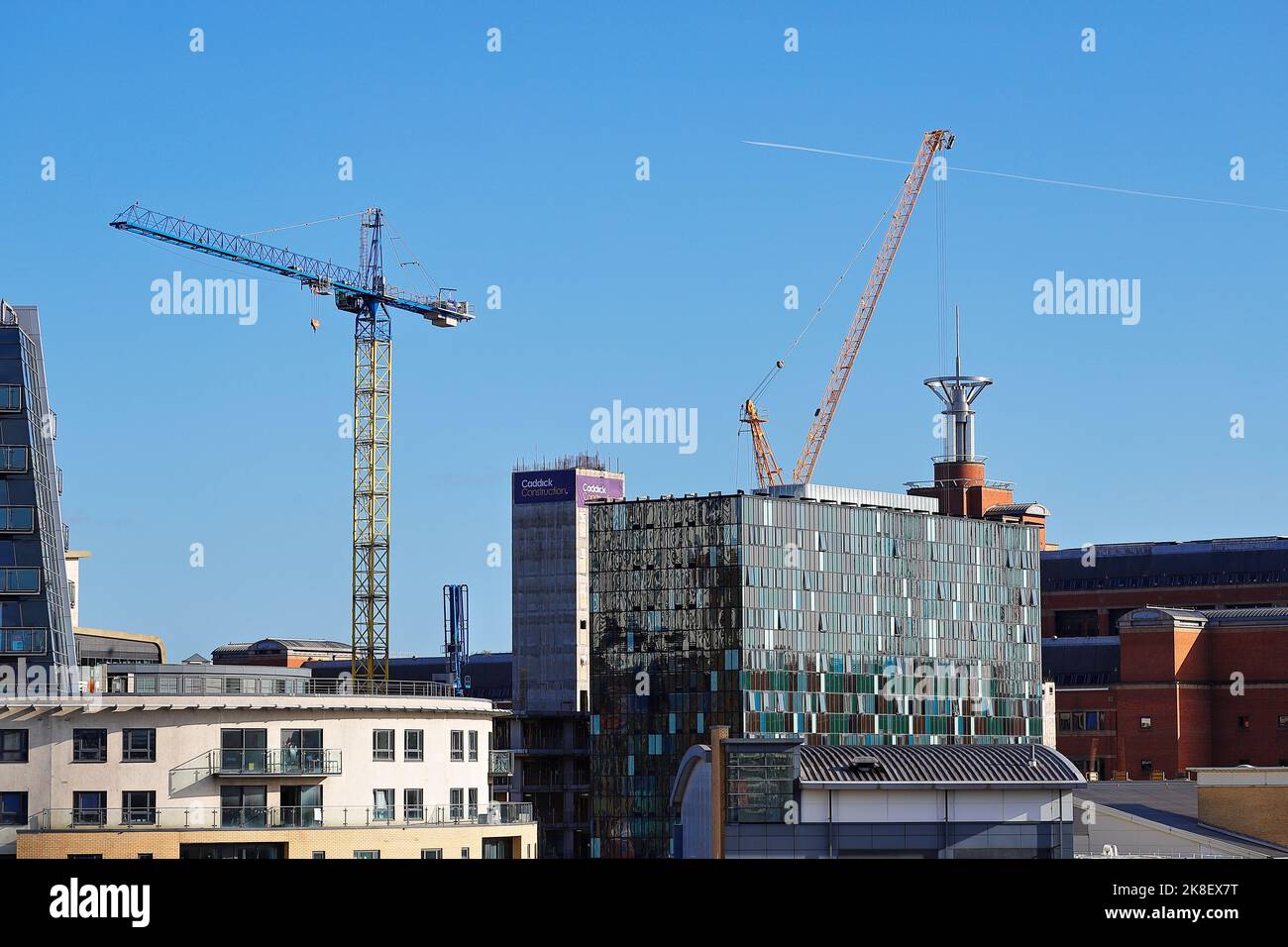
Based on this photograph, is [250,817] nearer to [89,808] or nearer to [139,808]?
[139,808]

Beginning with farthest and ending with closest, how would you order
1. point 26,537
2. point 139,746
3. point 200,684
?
1. point 26,537
2. point 200,684
3. point 139,746

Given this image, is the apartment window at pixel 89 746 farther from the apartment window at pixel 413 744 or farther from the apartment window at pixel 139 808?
the apartment window at pixel 413 744

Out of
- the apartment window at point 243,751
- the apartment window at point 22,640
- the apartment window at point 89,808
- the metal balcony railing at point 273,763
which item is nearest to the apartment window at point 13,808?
the apartment window at point 89,808

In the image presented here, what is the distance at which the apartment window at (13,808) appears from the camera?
80750 mm

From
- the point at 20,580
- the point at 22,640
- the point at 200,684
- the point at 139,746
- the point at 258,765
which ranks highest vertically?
the point at 20,580

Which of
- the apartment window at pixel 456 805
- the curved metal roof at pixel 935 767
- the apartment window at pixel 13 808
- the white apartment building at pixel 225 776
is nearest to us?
the apartment window at pixel 13 808

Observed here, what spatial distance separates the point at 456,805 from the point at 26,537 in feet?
94.1

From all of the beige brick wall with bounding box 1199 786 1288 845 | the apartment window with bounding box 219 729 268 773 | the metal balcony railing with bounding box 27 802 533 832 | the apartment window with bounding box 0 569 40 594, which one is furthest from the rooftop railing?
the beige brick wall with bounding box 1199 786 1288 845

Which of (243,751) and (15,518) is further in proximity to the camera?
(15,518)

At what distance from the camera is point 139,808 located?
3231 inches

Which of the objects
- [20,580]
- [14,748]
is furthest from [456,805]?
[20,580]

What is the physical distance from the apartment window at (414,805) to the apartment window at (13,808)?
17226 millimetres
